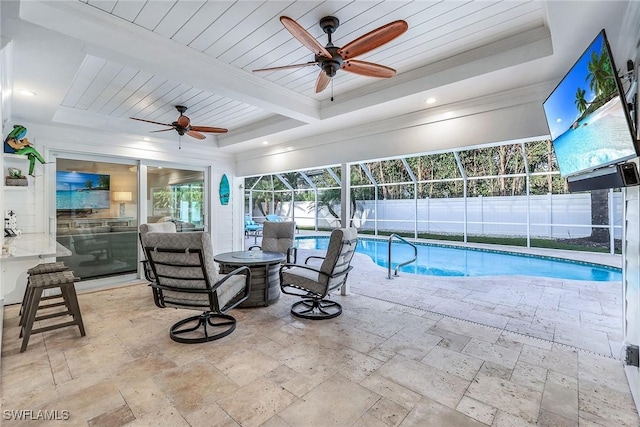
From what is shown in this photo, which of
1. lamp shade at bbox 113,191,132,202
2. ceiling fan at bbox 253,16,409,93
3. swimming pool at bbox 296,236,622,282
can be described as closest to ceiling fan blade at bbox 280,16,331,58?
ceiling fan at bbox 253,16,409,93

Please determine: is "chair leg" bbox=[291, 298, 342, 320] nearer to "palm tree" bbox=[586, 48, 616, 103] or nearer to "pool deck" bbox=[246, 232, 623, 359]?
"pool deck" bbox=[246, 232, 623, 359]

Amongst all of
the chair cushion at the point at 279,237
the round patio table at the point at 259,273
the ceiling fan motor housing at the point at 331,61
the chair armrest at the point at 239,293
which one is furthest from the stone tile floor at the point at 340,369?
the ceiling fan motor housing at the point at 331,61

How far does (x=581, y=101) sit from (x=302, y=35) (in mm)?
1949

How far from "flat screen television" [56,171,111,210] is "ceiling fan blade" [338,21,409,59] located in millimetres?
5027

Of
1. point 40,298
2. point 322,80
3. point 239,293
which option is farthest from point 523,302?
point 40,298

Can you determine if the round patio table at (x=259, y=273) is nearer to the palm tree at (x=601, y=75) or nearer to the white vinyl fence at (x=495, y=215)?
the palm tree at (x=601, y=75)

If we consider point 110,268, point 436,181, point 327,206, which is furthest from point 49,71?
point 327,206

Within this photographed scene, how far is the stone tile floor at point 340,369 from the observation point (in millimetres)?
1928

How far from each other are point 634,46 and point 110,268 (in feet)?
23.2

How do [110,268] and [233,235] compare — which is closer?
[110,268]

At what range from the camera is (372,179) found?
11648mm

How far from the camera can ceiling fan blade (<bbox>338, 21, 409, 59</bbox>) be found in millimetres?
1985

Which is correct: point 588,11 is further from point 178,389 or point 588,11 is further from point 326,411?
point 178,389

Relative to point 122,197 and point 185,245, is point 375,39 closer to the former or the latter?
point 185,245
